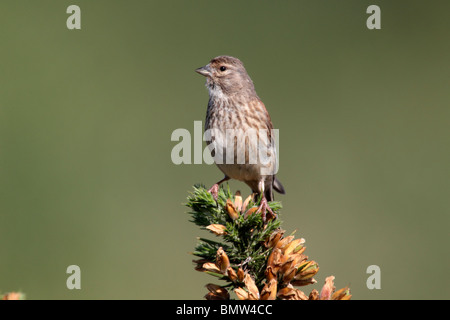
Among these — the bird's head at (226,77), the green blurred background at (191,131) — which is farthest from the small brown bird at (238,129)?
the green blurred background at (191,131)

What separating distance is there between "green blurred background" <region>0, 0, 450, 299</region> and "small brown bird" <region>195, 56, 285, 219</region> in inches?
66.4

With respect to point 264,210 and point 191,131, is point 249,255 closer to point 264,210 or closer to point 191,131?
point 264,210

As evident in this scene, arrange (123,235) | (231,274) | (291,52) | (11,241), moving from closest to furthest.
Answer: (231,274), (11,241), (123,235), (291,52)

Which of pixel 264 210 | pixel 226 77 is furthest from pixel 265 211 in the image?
pixel 226 77

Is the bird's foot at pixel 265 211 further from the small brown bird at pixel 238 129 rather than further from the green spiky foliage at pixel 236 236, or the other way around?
the small brown bird at pixel 238 129

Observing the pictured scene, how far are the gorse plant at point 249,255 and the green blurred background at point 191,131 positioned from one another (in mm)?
2758

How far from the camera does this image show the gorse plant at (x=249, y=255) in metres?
1.65

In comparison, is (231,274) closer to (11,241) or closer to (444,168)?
(11,241)

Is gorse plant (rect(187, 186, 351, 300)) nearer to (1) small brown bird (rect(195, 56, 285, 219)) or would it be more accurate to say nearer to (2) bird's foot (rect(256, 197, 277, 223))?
(2) bird's foot (rect(256, 197, 277, 223))

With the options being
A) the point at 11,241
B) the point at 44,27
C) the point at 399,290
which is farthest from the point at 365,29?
the point at 11,241

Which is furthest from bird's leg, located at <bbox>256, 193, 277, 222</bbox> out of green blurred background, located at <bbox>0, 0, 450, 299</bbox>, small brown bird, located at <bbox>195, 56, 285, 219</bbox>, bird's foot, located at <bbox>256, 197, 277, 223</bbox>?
green blurred background, located at <bbox>0, 0, 450, 299</bbox>

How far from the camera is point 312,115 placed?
20.6 ft

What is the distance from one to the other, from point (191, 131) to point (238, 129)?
2225 mm
